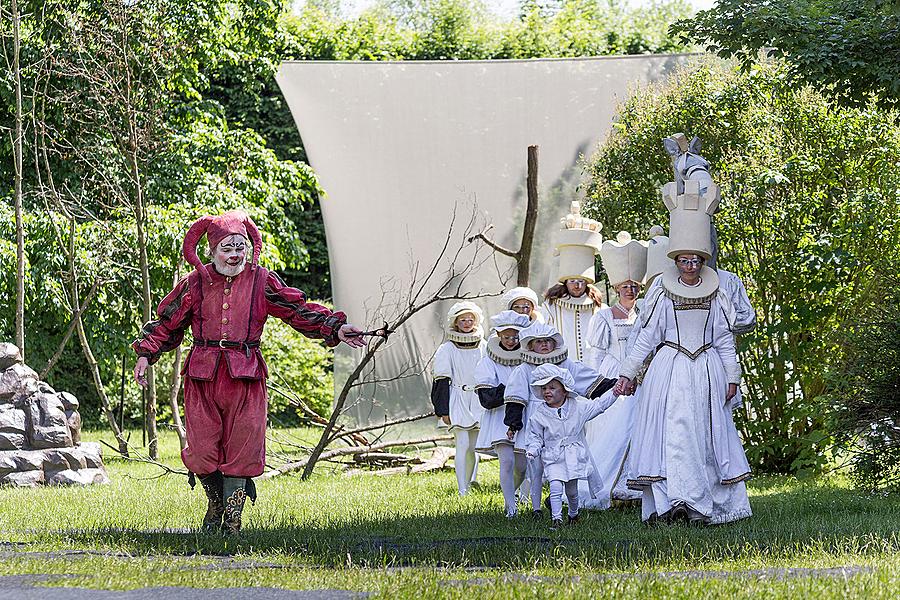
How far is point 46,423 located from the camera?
1234 cm

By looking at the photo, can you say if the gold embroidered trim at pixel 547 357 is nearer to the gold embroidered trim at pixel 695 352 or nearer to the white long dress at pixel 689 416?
the white long dress at pixel 689 416

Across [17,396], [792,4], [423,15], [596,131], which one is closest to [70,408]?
[17,396]

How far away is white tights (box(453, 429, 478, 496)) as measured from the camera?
11.2m

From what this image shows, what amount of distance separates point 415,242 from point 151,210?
3760 millimetres

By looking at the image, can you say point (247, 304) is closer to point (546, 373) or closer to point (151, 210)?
point (546, 373)

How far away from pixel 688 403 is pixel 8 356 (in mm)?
7149

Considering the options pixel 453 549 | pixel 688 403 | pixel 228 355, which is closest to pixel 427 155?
pixel 688 403

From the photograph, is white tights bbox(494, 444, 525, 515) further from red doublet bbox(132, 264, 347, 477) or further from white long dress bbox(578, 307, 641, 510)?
red doublet bbox(132, 264, 347, 477)

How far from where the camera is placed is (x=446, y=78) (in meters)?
18.8

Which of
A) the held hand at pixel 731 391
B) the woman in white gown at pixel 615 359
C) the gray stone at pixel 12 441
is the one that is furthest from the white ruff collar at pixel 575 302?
the gray stone at pixel 12 441

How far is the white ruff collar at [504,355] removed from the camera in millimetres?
9656

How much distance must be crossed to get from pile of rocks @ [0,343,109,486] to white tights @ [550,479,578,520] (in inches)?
225

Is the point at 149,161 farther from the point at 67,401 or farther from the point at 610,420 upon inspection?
the point at 610,420

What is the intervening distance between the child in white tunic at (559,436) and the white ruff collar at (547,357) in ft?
0.72
